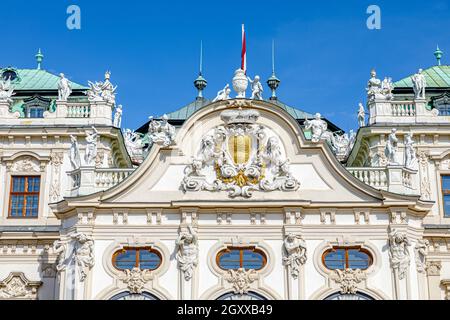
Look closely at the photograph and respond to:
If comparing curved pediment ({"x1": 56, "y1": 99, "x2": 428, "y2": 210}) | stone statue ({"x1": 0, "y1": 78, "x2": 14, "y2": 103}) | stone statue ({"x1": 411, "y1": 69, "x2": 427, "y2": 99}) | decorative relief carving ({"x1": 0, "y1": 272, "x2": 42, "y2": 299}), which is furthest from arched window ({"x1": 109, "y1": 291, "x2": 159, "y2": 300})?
stone statue ({"x1": 411, "y1": 69, "x2": 427, "y2": 99})

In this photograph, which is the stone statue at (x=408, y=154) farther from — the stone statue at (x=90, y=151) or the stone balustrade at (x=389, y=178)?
the stone statue at (x=90, y=151)

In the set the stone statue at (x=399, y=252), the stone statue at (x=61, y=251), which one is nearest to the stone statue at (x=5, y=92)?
the stone statue at (x=61, y=251)

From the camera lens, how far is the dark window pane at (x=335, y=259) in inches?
1410

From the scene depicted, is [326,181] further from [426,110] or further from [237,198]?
[426,110]

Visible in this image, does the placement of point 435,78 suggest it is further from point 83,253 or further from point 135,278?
point 83,253

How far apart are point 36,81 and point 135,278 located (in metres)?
16.0

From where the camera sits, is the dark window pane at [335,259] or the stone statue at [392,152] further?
the stone statue at [392,152]

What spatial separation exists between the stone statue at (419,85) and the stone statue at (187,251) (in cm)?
1431

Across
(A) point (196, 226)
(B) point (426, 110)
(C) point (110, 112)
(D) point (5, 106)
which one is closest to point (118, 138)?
(C) point (110, 112)

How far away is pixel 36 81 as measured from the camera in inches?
1865

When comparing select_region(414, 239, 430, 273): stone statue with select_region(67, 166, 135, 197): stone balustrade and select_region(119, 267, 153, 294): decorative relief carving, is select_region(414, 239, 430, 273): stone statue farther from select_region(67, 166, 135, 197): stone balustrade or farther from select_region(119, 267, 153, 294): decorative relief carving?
select_region(67, 166, 135, 197): stone balustrade

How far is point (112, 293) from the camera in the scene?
3541 centimetres

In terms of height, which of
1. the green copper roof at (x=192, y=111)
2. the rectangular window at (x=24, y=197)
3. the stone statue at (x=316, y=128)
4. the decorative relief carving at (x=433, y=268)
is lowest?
the decorative relief carving at (x=433, y=268)

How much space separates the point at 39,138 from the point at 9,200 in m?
3.22
